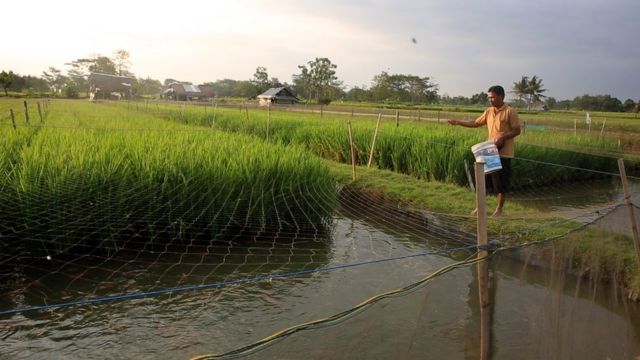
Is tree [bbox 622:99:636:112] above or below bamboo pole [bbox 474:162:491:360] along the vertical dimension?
above

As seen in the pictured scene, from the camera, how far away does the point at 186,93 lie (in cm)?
6078

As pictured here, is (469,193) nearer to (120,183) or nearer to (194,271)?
(194,271)

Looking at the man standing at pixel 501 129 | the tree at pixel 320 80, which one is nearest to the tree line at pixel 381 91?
the tree at pixel 320 80

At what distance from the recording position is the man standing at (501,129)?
16.3 feet

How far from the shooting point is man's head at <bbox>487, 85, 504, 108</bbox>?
16.2ft

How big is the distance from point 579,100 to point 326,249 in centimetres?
6118

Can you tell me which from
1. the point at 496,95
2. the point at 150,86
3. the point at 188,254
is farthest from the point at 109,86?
the point at 496,95

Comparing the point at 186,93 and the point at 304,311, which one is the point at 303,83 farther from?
the point at 304,311

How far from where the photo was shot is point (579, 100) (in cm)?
5544

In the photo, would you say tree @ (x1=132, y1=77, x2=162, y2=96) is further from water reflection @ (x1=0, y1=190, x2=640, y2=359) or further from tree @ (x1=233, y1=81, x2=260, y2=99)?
water reflection @ (x1=0, y1=190, x2=640, y2=359)

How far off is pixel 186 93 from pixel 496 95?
60528 millimetres

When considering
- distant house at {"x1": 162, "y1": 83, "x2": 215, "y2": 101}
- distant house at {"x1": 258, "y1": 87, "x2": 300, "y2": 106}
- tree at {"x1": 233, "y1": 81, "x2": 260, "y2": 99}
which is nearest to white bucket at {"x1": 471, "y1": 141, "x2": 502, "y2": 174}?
distant house at {"x1": 258, "y1": 87, "x2": 300, "y2": 106}

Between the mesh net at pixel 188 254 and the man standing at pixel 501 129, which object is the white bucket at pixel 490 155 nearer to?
the man standing at pixel 501 129

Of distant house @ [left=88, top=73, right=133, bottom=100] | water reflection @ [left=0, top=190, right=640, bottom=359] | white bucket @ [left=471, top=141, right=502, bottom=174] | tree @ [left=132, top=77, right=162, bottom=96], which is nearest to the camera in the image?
water reflection @ [left=0, top=190, right=640, bottom=359]
